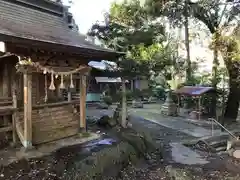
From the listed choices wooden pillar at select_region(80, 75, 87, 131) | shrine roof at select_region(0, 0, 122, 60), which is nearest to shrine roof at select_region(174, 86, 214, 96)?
shrine roof at select_region(0, 0, 122, 60)

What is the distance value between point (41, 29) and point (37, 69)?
180cm

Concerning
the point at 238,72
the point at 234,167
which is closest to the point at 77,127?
the point at 234,167

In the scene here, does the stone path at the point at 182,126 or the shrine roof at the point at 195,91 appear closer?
the stone path at the point at 182,126

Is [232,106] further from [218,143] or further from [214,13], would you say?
[214,13]

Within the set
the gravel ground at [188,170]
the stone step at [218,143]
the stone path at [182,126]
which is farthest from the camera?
the stone path at [182,126]

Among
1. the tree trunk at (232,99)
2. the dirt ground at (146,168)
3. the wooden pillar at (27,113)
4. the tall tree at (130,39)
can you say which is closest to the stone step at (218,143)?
the dirt ground at (146,168)

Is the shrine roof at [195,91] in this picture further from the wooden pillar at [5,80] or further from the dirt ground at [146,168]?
the wooden pillar at [5,80]

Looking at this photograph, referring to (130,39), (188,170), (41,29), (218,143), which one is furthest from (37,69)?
(218,143)

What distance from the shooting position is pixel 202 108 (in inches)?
714

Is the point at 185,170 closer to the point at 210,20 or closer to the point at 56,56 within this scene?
the point at 56,56

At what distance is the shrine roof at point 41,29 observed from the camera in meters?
6.66

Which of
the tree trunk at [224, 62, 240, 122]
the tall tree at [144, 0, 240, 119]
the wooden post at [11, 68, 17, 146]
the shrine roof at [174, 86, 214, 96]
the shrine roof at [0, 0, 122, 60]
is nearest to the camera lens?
the shrine roof at [0, 0, 122, 60]

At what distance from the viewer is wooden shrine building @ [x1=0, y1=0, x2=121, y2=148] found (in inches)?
283

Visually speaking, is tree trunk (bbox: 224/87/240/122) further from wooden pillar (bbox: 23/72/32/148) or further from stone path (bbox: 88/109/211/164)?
wooden pillar (bbox: 23/72/32/148)
